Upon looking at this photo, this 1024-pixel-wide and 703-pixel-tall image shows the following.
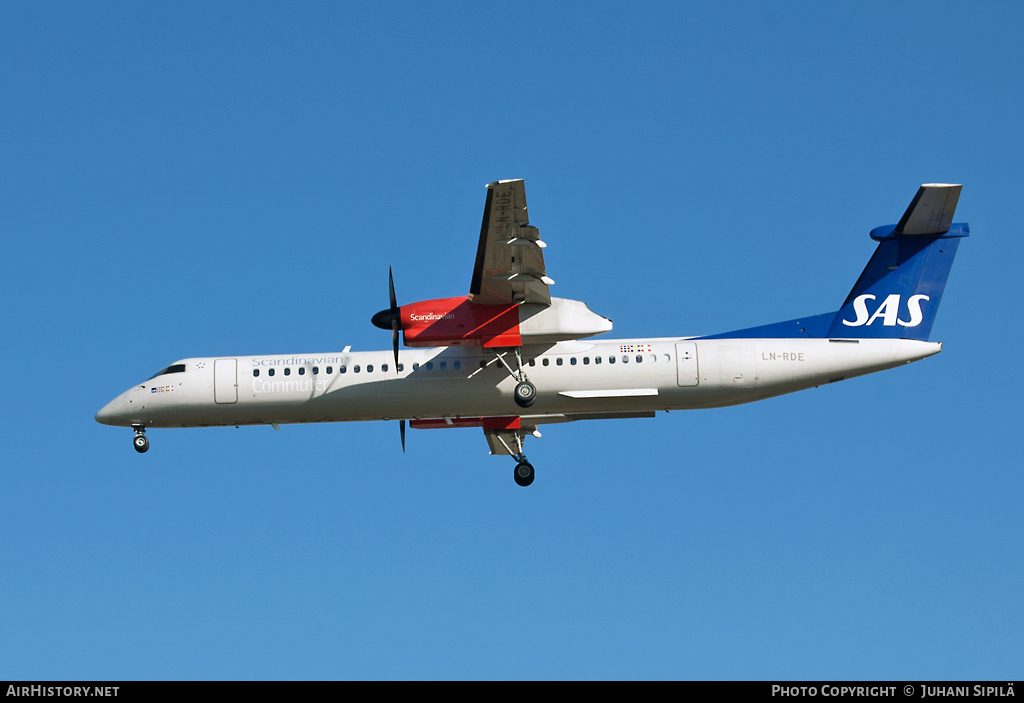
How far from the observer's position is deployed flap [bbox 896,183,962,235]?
997 inches

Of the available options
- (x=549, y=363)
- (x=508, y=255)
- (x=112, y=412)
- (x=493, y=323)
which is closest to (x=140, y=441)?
(x=112, y=412)

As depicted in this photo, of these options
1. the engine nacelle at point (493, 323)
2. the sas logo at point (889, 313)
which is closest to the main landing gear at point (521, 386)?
the engine nacelle at point (493, 323)

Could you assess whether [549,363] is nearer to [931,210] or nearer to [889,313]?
[889,313]

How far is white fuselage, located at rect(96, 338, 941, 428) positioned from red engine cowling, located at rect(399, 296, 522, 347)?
79 cm

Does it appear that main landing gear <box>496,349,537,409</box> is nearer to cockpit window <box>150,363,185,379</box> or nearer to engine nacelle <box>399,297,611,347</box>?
engine nacelle <box>399,297,611,347</box>

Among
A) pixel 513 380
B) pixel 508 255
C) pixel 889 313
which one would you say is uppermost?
pixel 508 255

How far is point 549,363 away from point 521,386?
924 mm

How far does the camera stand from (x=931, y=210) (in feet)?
84.7

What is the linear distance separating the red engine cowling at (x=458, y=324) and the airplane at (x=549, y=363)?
28 millimetres

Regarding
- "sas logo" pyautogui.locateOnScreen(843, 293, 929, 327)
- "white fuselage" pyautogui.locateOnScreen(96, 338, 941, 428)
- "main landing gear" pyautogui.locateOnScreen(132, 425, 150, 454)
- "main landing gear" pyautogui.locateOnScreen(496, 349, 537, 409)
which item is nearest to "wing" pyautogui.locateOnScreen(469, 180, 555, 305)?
"main landing gear" pyautogui.locateOnScreen(496, 349, 537, 409)

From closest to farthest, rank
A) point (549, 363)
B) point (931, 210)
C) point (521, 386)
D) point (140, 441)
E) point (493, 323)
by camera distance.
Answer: point (493, 323), point (521, 386), point (549, 363), point (931, 210), point (140, 441)

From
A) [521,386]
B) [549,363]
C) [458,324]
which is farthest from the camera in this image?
[549,363]
